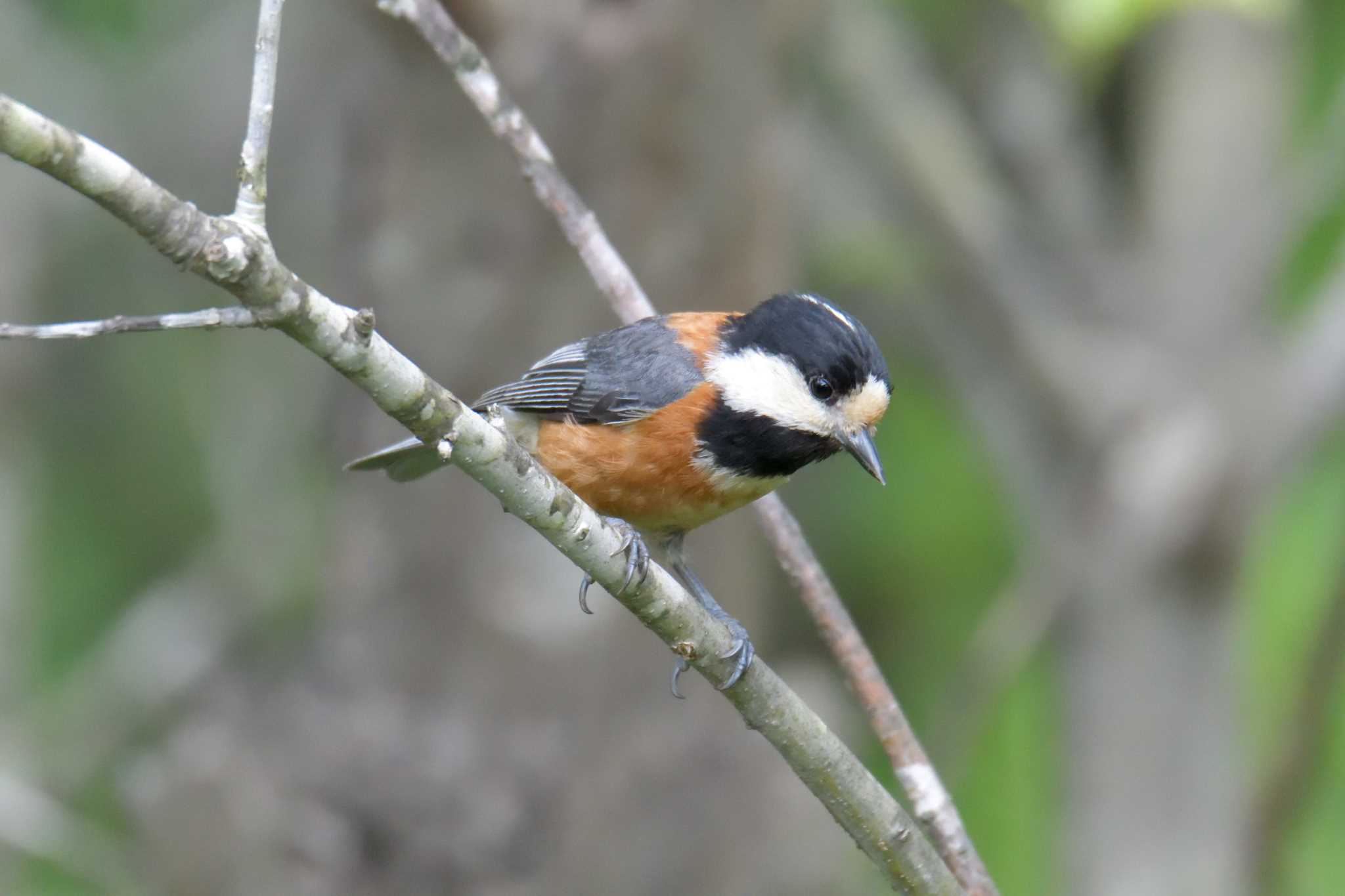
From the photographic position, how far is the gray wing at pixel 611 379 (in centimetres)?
334

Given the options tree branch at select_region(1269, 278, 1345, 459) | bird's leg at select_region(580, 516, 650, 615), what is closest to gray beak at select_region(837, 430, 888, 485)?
bird's leg at select_region(580, 516, 650, 615)

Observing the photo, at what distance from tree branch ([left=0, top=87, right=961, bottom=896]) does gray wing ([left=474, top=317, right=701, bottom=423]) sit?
0.90 meters

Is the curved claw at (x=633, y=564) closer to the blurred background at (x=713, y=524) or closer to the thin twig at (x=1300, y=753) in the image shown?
the blurred background at (x=713, y=524)

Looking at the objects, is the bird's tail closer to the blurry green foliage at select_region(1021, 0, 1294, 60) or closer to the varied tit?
the varied tit

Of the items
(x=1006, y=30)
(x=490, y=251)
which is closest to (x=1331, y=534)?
(x=1006, y=30)

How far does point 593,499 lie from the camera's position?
3348 mm

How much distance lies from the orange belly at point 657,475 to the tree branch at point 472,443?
0.66m

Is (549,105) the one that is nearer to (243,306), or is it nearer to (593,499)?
(593,499)

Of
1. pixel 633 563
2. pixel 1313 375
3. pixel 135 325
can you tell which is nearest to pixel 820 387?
pixel 633 563

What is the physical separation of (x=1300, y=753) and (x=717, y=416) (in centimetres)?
242

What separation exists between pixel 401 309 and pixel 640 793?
1948 millimetres

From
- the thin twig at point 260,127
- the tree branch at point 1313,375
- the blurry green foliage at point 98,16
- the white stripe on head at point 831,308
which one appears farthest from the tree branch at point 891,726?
the blurry green foliage at point 98,16

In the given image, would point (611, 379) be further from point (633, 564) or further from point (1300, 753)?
point (1300, 753)

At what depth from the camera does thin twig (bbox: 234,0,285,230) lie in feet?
5.94
